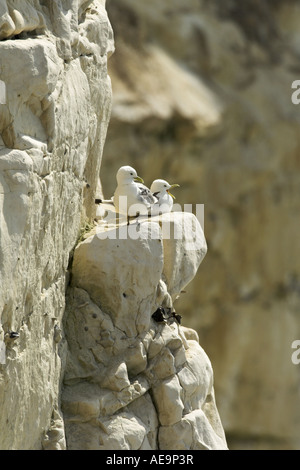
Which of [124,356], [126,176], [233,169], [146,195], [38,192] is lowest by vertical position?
[124,356]

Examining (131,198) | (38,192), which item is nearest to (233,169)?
(131,198)

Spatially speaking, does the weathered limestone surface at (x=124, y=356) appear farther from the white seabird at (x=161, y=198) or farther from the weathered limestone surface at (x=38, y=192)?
the white seabird at (x=161, y=198)

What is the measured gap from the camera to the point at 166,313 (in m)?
6.77

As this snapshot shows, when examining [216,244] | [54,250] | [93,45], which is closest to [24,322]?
[54,250]

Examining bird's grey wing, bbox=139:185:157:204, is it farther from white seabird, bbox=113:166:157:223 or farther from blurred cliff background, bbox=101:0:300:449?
blurred cliff background, bbox=101:0:300:449

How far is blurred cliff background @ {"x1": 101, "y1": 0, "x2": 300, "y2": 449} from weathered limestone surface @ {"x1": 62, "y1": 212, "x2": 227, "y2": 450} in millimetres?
7975

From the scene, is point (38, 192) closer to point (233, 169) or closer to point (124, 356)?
point (124, 356)

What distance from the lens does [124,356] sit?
640 cm

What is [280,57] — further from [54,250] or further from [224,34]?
[54,250]

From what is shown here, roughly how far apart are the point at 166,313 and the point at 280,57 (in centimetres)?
993

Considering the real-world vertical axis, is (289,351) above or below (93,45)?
below

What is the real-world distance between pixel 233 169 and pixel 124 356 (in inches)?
355

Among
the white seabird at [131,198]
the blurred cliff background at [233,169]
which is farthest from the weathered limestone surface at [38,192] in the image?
the blurred cliff background at [233,169]

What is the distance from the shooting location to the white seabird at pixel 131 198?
683cm
